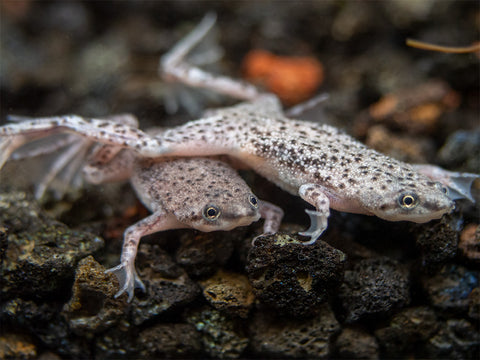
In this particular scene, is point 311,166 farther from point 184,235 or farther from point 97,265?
point 97,265

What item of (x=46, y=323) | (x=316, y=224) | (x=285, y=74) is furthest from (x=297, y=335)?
(x=285, y=74)

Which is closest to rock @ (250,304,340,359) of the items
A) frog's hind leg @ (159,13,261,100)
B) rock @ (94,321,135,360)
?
rock @ (94,321,135,360)

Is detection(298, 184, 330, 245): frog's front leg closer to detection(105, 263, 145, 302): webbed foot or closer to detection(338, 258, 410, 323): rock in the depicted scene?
detection(338, 258, 410, 323): rock

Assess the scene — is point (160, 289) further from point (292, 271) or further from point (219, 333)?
point (292, 271)

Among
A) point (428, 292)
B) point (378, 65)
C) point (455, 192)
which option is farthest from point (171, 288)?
point (378, 65)

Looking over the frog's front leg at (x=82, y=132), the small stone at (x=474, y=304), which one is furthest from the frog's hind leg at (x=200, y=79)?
the small stone at (x=474, y=304)

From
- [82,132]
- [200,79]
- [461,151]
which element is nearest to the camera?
[82,132]
